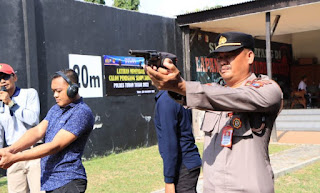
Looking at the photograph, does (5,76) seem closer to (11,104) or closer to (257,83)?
(11,104)

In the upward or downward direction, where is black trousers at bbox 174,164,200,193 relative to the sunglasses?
downward

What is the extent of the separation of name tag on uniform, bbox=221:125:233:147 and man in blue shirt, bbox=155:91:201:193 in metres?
1.25

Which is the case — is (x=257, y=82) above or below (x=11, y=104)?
above

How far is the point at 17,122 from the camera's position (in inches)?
172

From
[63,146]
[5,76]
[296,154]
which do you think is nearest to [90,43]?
[5,76]

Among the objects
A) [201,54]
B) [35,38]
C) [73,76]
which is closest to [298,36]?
[201,54]

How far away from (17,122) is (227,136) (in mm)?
2974

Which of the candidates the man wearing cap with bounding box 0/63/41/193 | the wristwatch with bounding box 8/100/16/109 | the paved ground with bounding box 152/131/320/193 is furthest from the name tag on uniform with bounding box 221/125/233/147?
the paved ground with bounding box 152/131/320/193

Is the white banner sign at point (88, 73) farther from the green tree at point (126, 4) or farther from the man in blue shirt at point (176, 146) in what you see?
the green tree at point (126, 4)

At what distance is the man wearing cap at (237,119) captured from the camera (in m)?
1.83

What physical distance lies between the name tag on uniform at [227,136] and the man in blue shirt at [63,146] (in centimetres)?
132

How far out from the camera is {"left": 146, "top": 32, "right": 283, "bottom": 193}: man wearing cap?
6.01ft

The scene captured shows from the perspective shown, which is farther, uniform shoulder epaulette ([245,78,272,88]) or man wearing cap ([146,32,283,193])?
uniform shoulder epaulette ([245,78,272,88])

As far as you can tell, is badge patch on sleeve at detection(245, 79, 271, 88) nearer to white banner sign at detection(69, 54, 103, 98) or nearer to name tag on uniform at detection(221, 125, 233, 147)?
name tag on uniform at detection(221, 125, 233, 147)
